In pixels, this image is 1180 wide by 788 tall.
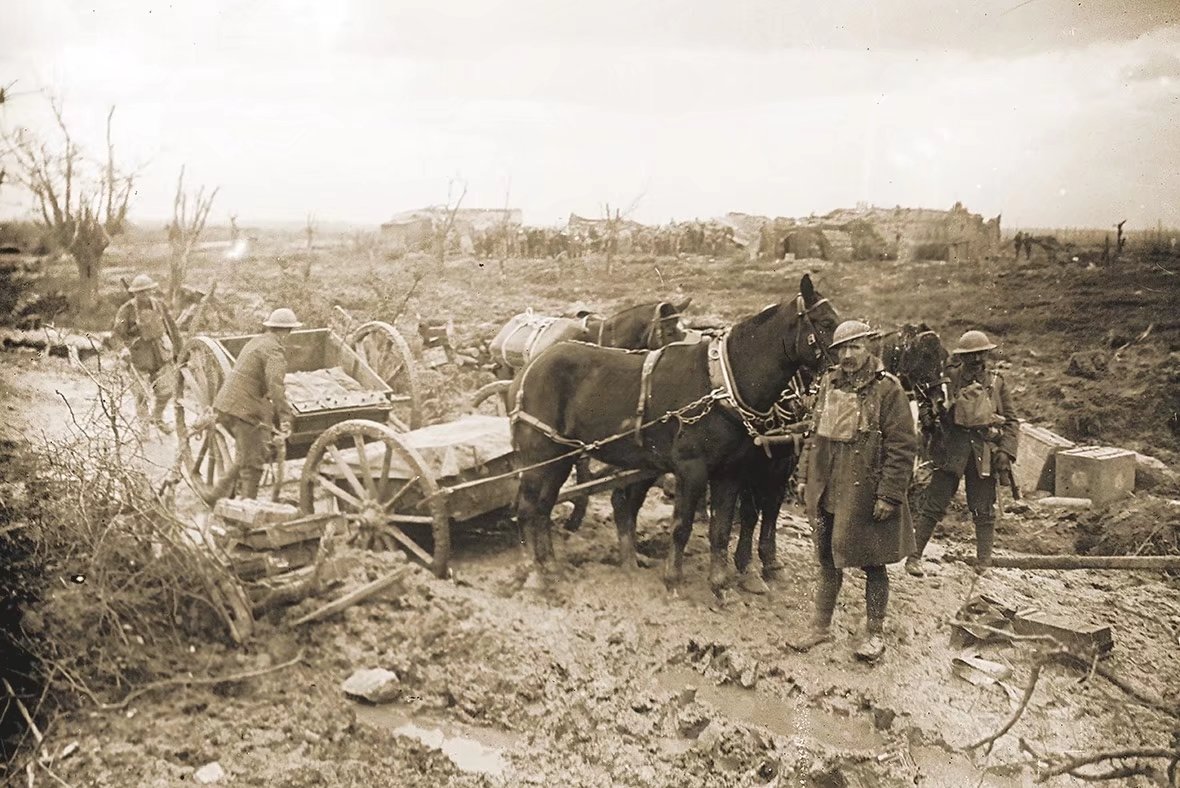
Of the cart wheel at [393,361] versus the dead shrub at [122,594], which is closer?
the dead shrub at [122,594]

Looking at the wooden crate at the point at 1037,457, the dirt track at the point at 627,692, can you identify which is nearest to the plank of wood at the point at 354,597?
the dirt track at the point at 627,692

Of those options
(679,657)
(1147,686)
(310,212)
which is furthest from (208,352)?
(1147,686)

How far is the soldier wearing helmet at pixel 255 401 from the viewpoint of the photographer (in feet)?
18.3

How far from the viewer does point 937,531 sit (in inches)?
259

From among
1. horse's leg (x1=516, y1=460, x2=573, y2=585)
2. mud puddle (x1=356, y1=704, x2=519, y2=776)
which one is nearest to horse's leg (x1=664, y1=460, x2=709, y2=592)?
horse's leg (x1=516, y1=460, x2=573, y2=585)

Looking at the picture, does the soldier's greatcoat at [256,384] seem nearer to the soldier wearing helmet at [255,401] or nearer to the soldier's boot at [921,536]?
the soldier wearing helmet at [255,401]

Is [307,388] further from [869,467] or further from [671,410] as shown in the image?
[869,467]

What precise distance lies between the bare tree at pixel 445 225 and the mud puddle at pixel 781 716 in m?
3.48

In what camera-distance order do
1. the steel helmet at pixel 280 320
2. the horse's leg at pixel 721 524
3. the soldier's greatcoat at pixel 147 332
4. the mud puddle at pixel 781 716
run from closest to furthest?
the mud puddle at pixel 781 716, the horse's leg at pixel 721 524, the steel helmet at pixel 280 320, the soldier's greatcoat at pixel 147 332

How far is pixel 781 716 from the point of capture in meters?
4.31

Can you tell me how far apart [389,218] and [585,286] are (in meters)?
3.13

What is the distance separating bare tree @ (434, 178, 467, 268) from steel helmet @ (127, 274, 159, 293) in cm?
216

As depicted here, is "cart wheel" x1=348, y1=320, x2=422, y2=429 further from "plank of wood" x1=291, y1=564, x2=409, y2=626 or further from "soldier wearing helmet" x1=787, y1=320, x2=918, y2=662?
"soldier wearing helmet" x1=787, y1=320, x2=918, y2=662

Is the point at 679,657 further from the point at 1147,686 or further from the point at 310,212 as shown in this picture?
the point at 310,212
